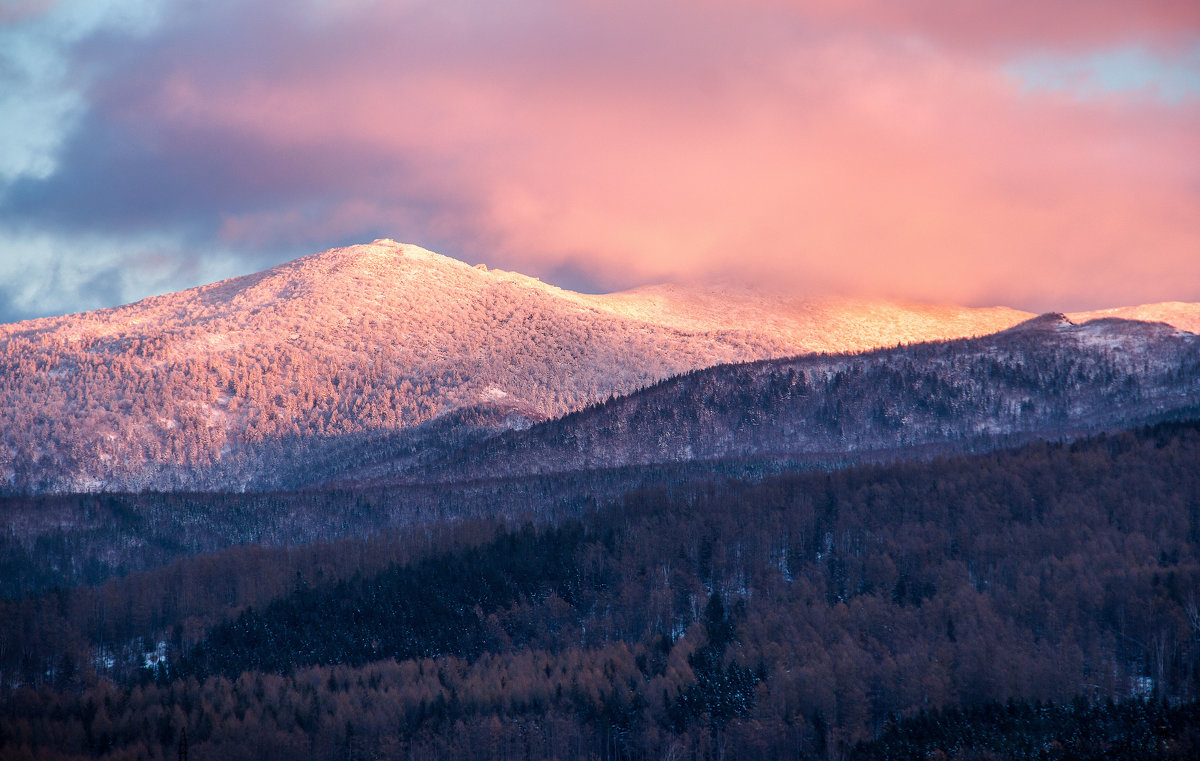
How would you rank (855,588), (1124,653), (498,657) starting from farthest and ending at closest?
(855,588), (498,657), (1124,653)

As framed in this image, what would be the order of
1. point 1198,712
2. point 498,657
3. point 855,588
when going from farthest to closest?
point 855,588
point 498,657
point 1198,712

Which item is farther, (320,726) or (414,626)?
(414,626)

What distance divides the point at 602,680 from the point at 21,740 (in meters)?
68.7

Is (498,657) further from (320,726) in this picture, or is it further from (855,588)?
(855,588)

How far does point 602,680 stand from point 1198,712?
67.4m

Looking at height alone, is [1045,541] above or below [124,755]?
above

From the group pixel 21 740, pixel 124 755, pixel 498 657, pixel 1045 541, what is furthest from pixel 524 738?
pixel 1045 541

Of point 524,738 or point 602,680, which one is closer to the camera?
point 524,738

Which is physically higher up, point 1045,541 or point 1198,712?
point 1045,541

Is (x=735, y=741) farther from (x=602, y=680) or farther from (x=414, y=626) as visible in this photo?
(x=414, y=626)

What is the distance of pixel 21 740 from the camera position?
496ft

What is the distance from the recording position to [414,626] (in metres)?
200

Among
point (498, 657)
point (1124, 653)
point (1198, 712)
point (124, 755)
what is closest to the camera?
point (1198, 712)

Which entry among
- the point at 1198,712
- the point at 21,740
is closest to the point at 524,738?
the point at 21,740
